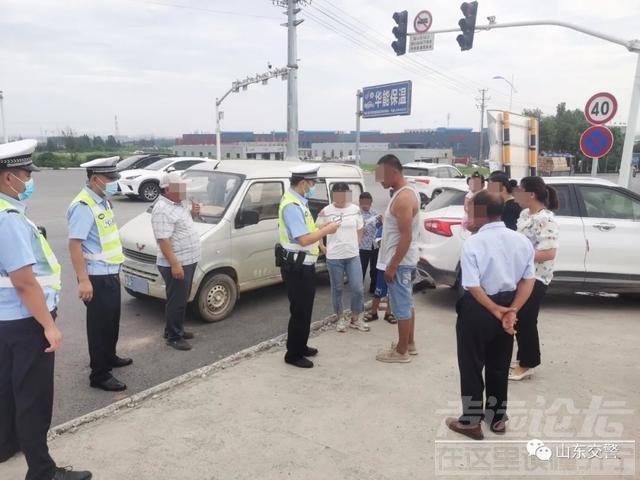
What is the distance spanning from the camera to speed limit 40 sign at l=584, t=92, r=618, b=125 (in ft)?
27.1

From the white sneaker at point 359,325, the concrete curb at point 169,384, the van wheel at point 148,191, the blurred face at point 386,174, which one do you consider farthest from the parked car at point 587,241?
the van wheel at point 148,191

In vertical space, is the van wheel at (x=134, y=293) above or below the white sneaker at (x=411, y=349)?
above

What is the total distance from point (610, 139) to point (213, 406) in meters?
7.58

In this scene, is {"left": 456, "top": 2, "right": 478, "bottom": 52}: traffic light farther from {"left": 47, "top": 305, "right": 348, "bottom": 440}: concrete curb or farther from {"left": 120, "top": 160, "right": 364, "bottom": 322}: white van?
{"left": 47, "top": 305, "right": 348, "bottom": 440}: concrete curb

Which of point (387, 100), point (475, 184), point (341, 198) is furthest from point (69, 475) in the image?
point (387, 100)

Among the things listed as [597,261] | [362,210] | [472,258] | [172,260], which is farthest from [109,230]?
[597,261]

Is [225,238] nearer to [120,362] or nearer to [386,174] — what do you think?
[120,362]

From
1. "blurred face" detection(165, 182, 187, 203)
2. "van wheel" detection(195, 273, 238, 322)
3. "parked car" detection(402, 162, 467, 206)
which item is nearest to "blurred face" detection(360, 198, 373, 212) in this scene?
"van wheel" detection(195, 273, 238, 322)

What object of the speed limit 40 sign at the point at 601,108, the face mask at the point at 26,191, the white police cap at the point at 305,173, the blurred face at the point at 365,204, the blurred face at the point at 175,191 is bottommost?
the blurred face at the point at 365,204

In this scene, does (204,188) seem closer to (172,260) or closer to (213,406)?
(172,260)

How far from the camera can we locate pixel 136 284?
5590 mm

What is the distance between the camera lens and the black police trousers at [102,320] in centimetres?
396

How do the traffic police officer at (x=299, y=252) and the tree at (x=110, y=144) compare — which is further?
the tree at (x=110, y=144)

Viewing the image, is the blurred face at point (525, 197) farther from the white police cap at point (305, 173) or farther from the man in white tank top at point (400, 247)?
the white police cap at point (305, 173)
